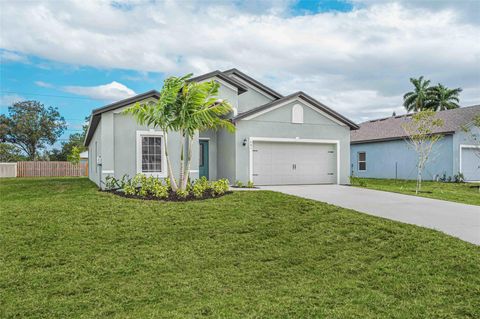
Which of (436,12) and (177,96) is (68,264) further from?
(436,12)

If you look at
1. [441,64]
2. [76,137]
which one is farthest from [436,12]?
[76,137]

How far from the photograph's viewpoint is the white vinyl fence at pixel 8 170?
28547 mm

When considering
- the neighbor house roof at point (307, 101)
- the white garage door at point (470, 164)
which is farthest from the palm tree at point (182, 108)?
the white garage door at point (470, 164)

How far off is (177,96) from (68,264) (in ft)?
21.2

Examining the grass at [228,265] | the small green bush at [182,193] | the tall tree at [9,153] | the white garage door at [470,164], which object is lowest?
the grass at [228,265]

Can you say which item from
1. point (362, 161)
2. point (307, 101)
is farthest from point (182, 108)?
point (362, 161)

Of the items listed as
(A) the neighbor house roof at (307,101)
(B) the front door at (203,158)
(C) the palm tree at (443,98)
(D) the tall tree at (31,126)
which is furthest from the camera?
(C) the palm tree at (443,98)

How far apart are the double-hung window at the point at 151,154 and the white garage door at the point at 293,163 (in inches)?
161

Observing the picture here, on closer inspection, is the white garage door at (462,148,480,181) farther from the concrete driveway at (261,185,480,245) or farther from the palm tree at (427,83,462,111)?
the palm tree at (427,83,462,111)

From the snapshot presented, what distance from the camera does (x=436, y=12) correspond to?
479 inches

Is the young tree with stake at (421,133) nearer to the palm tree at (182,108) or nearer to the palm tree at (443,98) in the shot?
the palm tree at (182,108)

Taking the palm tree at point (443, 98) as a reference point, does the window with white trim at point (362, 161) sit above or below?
below

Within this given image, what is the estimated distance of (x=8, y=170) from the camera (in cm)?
2877

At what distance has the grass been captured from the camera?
4082mm
